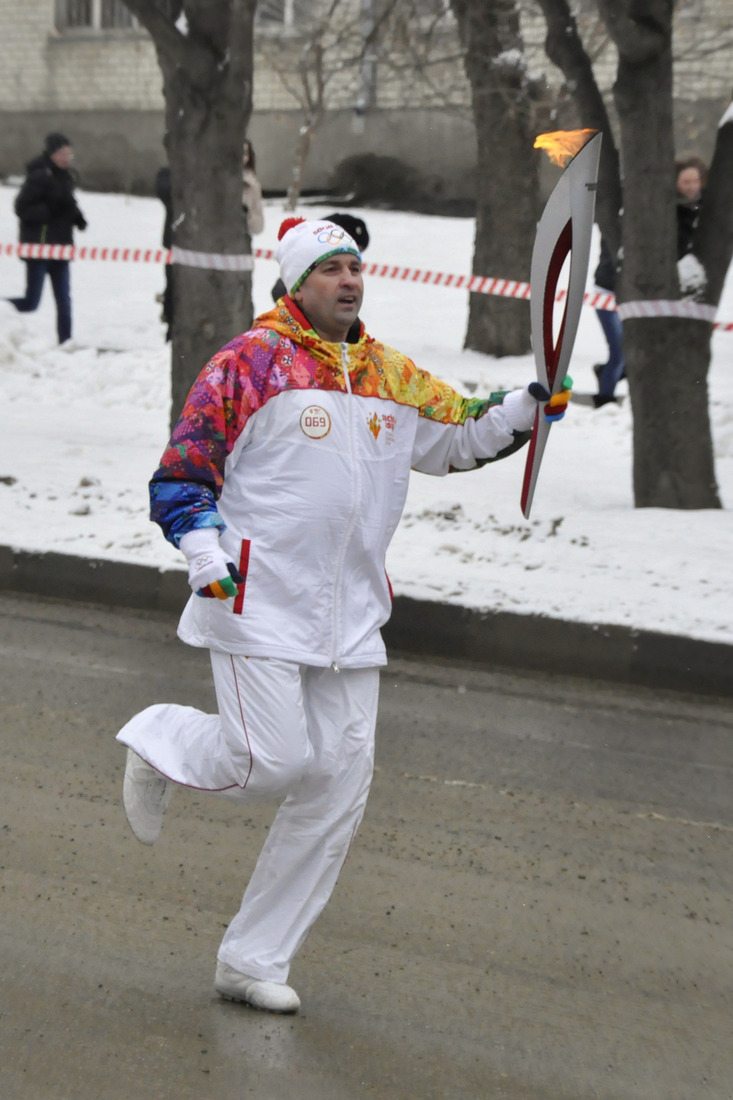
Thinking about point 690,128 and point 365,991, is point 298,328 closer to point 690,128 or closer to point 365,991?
point 365,991

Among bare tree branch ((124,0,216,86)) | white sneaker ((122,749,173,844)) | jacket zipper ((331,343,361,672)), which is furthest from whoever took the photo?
bare tree branch ((124,0,216,86))

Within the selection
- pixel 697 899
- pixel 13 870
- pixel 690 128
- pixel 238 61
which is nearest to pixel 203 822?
pixel 13 870

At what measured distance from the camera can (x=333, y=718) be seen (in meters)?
3.58

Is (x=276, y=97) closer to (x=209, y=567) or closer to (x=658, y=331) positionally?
(x=658, y=331)

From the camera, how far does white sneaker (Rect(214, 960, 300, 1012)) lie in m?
3.55

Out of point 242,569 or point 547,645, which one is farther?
point 547,645

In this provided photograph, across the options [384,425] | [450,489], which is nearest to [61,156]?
[450,489]

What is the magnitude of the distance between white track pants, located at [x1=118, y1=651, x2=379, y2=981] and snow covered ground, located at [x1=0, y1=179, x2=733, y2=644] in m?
3.56

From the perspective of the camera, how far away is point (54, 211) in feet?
47.3

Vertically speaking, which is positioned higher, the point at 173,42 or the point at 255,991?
the point at 173,42

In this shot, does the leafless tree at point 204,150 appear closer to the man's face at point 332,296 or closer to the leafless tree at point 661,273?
the leafless tree at point 661,273

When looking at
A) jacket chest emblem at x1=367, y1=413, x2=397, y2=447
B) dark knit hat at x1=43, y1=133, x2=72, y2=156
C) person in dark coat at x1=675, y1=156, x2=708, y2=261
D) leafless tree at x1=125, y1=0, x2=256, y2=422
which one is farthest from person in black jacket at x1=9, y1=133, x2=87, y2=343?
jacket chest emblem at x1=367, y1=413, x2=397, y2=447

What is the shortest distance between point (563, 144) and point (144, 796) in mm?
1963

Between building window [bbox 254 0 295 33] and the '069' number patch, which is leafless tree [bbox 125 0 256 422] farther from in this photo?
building window [bbox 254 0 295 33]
